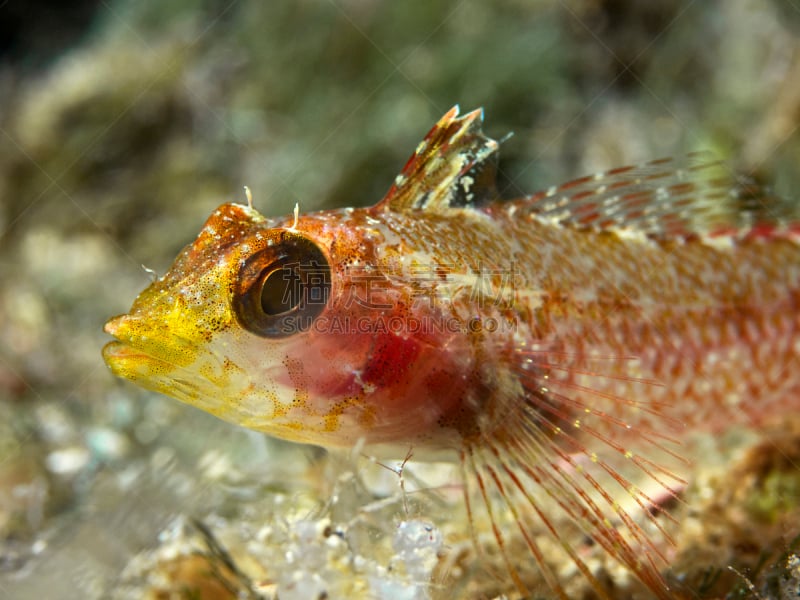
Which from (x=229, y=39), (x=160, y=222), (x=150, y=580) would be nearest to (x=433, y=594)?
(x=150, y=580)

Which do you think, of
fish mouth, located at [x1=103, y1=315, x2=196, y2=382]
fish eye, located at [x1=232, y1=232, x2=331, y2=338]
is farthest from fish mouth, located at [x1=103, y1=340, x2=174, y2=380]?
fish eye, located at [x1=232, y1=232, x2=331, y2=338]

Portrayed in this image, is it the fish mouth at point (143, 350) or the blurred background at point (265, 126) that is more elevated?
the blurred background at point (265, 126)

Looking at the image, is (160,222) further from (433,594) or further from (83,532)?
(433,594)

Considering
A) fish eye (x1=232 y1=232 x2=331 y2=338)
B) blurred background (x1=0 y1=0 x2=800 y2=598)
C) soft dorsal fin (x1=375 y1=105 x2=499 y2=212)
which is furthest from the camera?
blurred background (x1=0 y1=0 x2=800 y2=598)

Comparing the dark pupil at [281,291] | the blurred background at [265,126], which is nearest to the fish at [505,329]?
the dark pupil at [281,291]

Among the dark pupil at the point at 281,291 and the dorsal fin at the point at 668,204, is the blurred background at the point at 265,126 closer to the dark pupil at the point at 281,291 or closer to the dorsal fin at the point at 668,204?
the dorsal fin at the point at 668,204

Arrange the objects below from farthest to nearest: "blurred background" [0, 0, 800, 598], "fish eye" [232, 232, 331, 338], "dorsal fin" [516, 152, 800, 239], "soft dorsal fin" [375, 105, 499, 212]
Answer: "blurred background" [0, 0, 800, 598], "dorsal fin" [516, 152, 800, 239], "soft dorsal fin" [375, 105, 499, 212], "fish eye" [232, 232, 331, 338]

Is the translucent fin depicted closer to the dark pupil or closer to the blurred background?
the dark pupil
